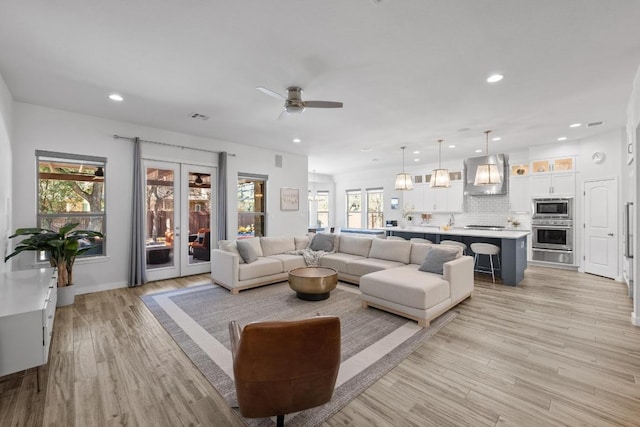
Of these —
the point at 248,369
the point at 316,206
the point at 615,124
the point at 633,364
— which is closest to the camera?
the point at 248,369

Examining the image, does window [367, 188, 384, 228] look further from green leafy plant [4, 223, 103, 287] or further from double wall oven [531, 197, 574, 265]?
green leafy plant [4, 223, 103, 287]

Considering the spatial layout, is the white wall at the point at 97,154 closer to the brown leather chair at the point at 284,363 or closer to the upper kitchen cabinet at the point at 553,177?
the brown leather chair at the point at 284,363

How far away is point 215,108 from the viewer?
427 centimetres

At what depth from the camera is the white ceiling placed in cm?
218

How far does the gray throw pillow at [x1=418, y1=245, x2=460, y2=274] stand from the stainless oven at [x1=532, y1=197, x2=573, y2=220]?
414 centimetres

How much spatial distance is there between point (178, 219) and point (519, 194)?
26.0 ft

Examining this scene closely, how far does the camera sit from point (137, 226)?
16.2 feet

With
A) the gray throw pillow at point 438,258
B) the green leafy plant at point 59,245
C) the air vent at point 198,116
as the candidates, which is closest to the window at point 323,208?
the air vent at point 198,116

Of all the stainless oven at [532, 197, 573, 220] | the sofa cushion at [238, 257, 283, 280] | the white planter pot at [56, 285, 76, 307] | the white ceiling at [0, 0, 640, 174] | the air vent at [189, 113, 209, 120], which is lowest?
the white planter pot at [56, 285, 76, 307]

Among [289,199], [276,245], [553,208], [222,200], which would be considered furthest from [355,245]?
[553,208]

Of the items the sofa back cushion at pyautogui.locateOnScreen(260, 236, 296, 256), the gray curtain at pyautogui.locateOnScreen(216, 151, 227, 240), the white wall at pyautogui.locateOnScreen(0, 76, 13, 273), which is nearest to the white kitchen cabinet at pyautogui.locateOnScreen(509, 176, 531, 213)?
the sofa back cushion at pyautogui.locateOnScreen(260, 236, 296, 256)

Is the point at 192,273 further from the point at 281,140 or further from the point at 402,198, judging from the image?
the point at 402,198

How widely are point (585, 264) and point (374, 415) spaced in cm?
660

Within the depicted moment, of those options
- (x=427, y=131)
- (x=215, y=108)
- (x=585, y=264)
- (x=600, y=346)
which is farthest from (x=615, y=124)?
(x=215, y=108)
